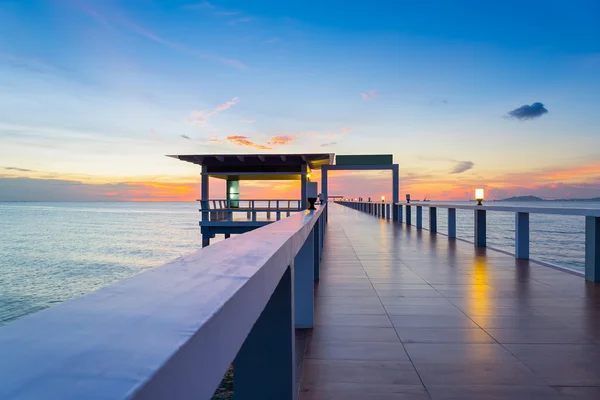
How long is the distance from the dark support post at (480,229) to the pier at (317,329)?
4.69 feet

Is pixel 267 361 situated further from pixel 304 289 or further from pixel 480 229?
pixel 480 229

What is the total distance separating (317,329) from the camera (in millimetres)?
3922

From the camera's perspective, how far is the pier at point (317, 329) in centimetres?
51

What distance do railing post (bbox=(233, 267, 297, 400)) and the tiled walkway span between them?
1048mm

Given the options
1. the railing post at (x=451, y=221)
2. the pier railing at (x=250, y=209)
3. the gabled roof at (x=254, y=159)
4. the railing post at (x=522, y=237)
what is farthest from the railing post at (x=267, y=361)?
the gabled roof at (x=254, y=159)

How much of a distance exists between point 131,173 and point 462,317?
60.9 metres

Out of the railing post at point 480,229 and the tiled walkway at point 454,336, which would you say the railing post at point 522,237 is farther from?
the railing post at point 480,229

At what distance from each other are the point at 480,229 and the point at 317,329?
7.48 m

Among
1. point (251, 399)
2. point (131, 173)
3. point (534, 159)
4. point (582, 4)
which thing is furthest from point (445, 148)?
point (131, 173)

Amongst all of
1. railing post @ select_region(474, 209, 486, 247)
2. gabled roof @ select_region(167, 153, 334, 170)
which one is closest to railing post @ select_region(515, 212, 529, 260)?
railing post @ select_region(474, 209, 486, 247)

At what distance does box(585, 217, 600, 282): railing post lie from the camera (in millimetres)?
5722

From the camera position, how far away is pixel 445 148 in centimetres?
3756

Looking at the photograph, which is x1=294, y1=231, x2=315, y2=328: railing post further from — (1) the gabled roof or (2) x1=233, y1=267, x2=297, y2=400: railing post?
(1) the gabled roof

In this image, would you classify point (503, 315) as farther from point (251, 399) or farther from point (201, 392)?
point (201, 392)
